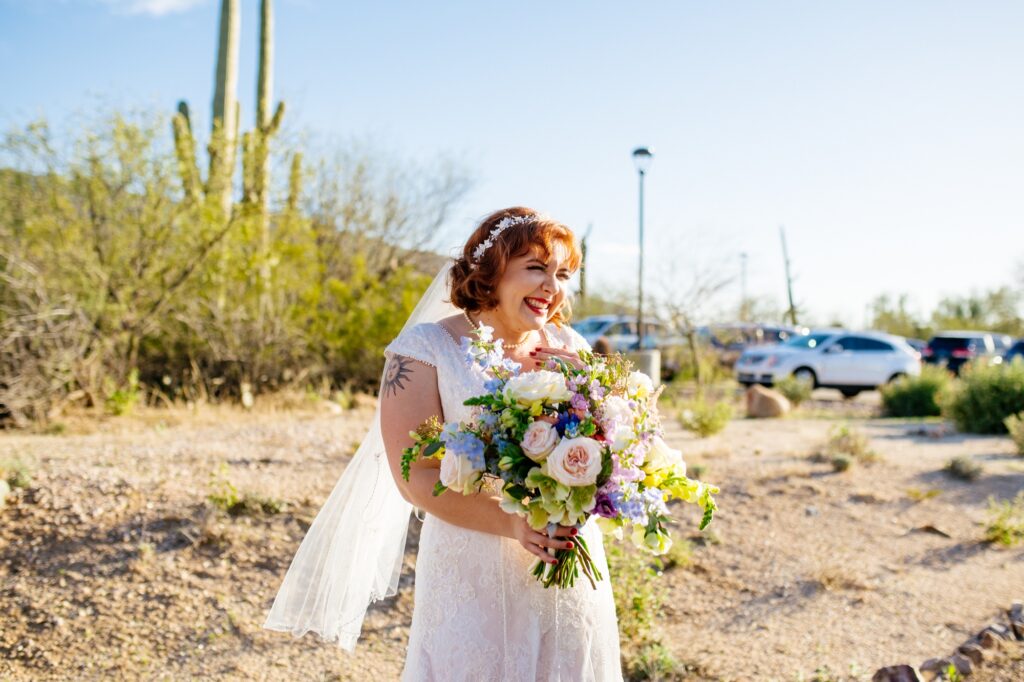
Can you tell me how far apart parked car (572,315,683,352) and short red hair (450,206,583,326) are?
15.8 meters

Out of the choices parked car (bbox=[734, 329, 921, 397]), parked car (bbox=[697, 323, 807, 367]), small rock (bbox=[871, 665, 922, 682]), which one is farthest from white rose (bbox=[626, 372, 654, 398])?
parked car (bbox=[697, 323, 807, 367])

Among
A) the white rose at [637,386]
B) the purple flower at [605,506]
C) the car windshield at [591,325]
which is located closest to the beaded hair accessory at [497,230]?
the white rose at [637,386]

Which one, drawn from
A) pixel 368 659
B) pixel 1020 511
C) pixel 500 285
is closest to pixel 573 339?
pixel 500 285

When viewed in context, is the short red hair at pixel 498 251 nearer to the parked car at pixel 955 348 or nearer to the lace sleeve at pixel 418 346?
the lace sleeve at pixel 418 346

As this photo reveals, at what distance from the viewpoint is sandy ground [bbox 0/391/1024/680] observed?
4.03 meters

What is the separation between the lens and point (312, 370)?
11.3m

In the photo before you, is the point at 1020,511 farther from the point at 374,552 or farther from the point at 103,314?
the point at 103,314

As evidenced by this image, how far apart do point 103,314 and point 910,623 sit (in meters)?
8.41

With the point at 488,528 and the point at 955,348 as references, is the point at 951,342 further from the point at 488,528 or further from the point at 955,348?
the point at 488,528

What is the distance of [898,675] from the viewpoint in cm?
353

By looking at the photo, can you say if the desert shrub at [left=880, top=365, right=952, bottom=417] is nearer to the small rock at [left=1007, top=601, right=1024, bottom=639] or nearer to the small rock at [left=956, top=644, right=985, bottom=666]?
the small rock at [left=1007, top=601, right=1024, bottom=639]

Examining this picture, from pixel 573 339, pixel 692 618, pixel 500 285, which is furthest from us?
pixel 692 618

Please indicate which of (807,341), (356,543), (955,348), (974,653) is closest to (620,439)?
(356,543)

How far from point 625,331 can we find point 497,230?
57.1ft
